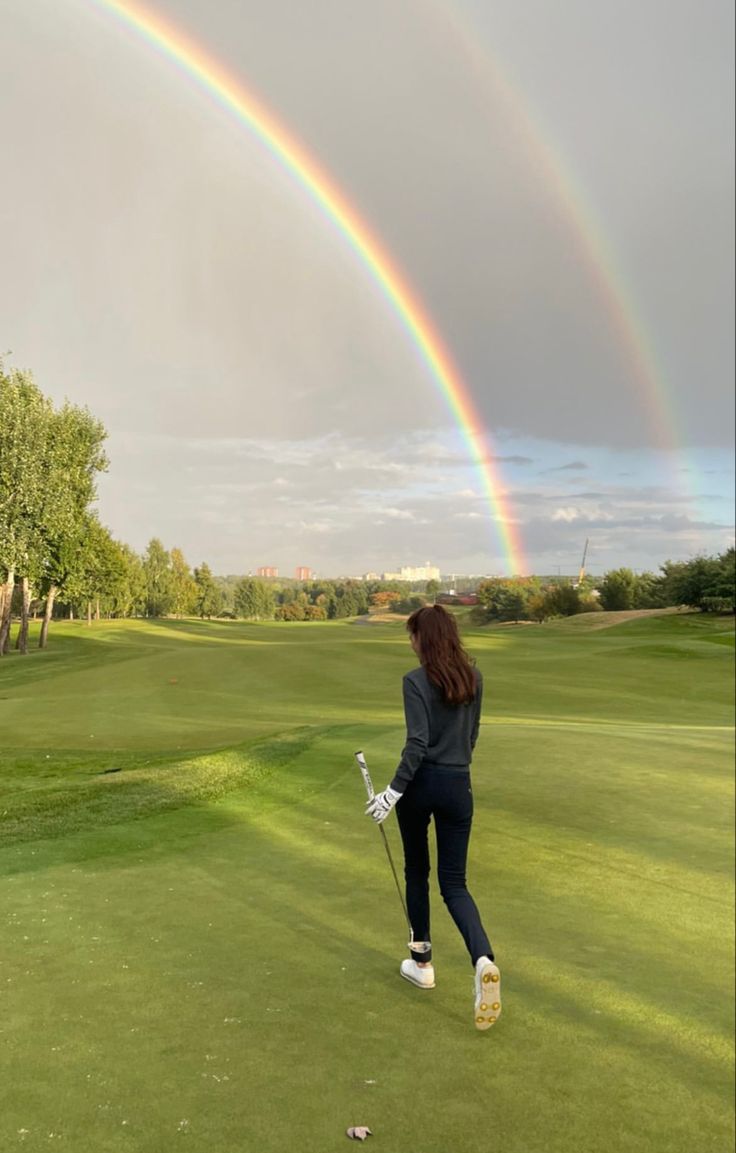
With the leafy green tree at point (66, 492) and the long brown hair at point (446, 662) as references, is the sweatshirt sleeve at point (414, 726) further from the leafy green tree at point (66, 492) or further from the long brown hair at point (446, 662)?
the leafy green tree at point (66, 492)

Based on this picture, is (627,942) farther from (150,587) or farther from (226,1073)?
(150,587)

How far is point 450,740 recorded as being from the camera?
4.09 meters

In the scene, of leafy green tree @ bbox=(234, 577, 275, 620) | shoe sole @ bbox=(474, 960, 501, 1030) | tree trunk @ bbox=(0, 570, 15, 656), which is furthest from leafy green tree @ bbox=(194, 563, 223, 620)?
shoe sole @ bbox=(474, 960, 501, 1030)

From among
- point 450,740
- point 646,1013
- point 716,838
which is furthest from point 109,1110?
point 716,838

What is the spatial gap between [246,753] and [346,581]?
3.00 metres

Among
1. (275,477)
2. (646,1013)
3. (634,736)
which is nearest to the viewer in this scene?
(646,1013)

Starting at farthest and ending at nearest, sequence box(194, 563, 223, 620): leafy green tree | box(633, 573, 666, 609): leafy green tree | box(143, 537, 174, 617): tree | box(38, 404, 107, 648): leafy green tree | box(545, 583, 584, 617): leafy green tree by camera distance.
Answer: box(633, 573, 666, 609): leafy green tree
box(545, 583, 584, 617): leafy green tree
box(194, 563, 223, 620): leafy green tree
box(143, 537, 174, 617): tree
box(38, 404, 107, 648): leafy green tree

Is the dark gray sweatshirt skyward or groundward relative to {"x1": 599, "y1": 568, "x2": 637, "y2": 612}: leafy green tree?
groundward

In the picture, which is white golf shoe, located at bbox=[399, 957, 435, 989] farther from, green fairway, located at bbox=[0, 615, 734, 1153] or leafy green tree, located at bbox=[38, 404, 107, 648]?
leafy green tree, located at bbox=[38, 404, 107, 648]

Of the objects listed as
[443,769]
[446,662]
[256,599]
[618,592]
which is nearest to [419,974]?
[443,769]

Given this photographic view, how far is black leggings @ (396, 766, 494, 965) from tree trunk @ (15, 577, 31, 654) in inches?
113

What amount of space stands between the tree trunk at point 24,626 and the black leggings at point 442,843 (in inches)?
113

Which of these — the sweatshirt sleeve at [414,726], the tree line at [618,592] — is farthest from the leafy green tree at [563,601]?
the sweatshirt sleeve at [414,726]

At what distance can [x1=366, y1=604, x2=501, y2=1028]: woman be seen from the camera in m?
3.86
